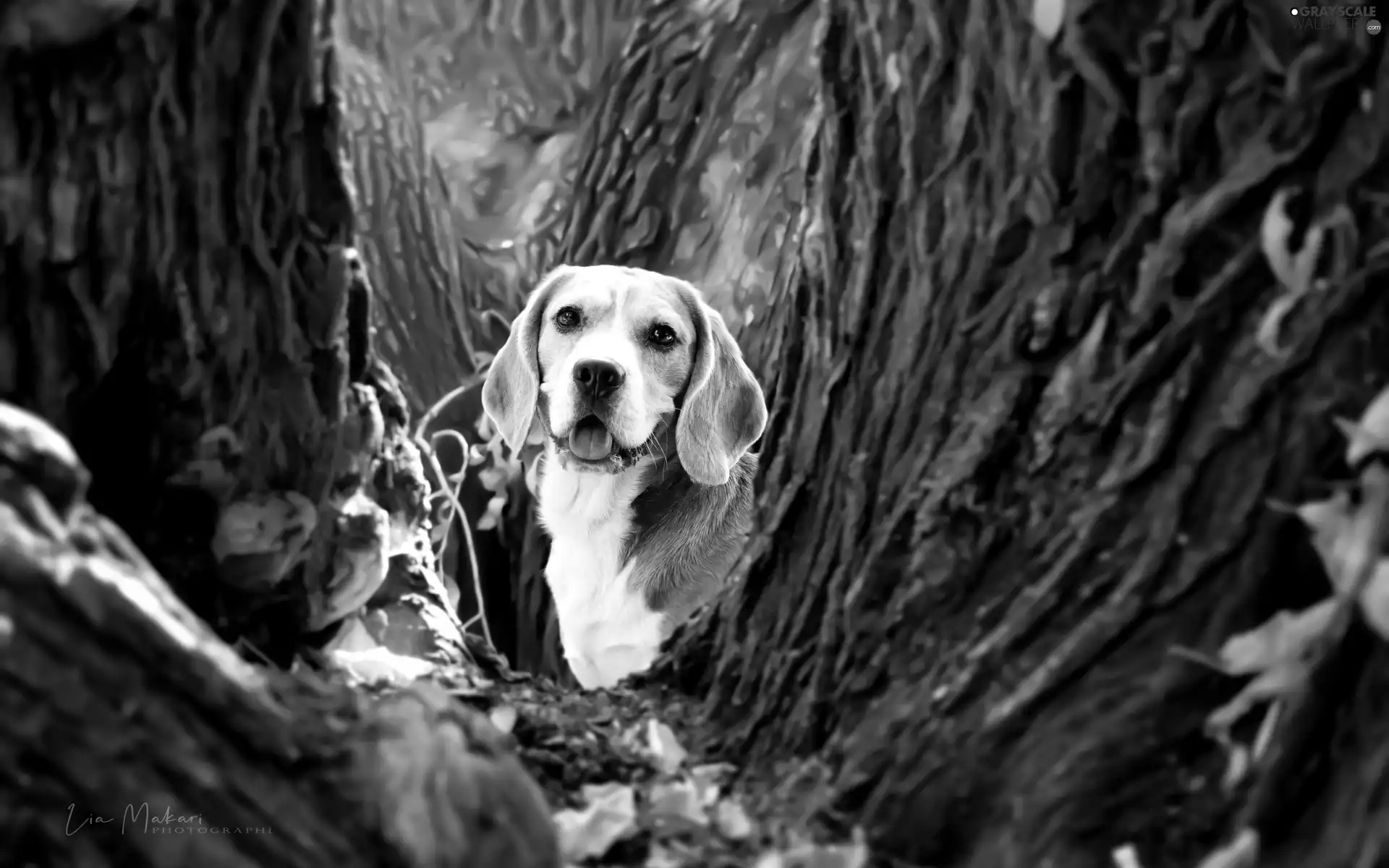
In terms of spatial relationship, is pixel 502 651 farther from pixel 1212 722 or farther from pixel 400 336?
pixel 1212 722

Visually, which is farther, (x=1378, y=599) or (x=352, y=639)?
(x=352, y=639)

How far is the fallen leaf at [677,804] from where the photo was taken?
5.68ft

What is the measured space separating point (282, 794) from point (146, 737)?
0.15 metres

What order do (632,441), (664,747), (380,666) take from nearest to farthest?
(664,747) → (380,666) → (632,441)

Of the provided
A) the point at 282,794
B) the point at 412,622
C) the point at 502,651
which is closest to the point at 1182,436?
the point at 282,794

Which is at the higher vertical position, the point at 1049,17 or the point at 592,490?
the point at 1049,17

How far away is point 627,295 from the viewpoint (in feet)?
10.9

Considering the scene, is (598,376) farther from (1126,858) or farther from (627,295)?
(1126,858)

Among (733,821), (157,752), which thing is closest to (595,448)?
(733,821)

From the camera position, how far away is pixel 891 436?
73.9 inches

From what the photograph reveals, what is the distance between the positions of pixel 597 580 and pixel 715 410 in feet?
1.87

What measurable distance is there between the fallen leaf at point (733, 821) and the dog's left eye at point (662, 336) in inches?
67.2

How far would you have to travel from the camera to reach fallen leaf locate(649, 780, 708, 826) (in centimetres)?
173

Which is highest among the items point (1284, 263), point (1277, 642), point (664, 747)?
point (1284, 263)
